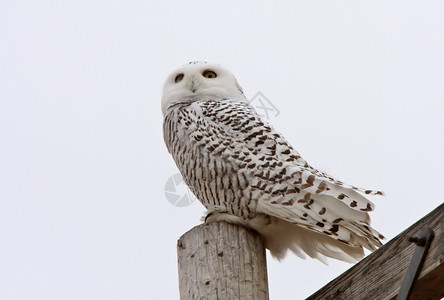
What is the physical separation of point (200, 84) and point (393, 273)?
6.71 ft

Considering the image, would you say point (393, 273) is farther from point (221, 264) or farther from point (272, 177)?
point (272, 177)

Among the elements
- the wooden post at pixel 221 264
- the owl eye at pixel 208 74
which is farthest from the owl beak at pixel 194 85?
the wooden post at pixel 221 264

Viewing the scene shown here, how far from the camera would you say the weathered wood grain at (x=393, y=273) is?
172 cm

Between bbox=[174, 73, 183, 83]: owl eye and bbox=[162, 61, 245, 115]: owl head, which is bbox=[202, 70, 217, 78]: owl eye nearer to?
bbox=[162, 61, 245, 115]: owl head

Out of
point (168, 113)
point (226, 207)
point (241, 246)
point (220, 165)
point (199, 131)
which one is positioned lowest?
point (241, 246)

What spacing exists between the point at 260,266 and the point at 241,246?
91 millimetres

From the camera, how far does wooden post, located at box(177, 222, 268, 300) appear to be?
7.20 ft

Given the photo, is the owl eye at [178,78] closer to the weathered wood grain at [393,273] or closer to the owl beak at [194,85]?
Answer: the owl beak at [194,85]

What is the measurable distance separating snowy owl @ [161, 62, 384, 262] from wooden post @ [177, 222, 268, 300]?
317mm

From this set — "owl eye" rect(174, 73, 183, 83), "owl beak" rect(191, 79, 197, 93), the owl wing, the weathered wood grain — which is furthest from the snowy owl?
the weathered wood grain

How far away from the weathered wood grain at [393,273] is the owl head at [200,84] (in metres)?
1.72

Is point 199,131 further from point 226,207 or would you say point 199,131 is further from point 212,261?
point 212,261

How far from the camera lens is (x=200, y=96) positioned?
3.66 metres

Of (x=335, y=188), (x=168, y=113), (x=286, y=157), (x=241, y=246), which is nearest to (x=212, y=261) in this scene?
(x=241, y=246)
